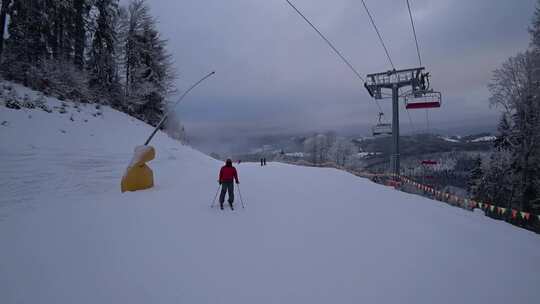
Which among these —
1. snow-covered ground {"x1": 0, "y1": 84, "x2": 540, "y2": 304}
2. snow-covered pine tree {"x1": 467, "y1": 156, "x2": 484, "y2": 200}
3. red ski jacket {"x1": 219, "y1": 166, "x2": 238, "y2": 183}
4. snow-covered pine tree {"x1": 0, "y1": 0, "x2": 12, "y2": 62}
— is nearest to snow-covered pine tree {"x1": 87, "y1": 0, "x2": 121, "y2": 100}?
snow-covered pine tree {"x1": 0, "y1": 0, "x2": 12, "y2": 62}

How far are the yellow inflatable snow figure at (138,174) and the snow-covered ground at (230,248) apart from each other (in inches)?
21.4

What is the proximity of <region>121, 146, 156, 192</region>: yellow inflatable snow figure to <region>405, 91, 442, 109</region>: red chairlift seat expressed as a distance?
18653 millimetres

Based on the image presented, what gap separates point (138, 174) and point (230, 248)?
18.7 feet

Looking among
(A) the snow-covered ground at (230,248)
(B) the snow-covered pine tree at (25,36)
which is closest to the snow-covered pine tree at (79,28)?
(B) the snow-covered pine tree at (25,36)

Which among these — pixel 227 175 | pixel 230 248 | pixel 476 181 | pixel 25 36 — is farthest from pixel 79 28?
pixel 476 181

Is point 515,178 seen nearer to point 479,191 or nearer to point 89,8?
point 479,191

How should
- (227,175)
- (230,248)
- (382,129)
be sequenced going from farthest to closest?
(382,129) < (227,175) < (230,248)

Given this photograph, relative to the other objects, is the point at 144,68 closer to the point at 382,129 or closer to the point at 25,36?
the point at 25,36

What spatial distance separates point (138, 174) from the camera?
771cm

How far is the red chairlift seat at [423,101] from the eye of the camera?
15870 millimetres

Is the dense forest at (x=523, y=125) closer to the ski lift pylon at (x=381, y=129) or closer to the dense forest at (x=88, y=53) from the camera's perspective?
the ski lift pylon at (x=381, y=129)

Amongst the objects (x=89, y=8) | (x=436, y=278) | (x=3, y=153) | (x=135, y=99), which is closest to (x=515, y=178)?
(x=436, y=278)

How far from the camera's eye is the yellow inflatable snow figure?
751 centimetres

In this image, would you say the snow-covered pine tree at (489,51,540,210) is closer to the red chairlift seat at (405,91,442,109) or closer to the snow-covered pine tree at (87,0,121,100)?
the red chairlift seat at (405,91,442,109)
